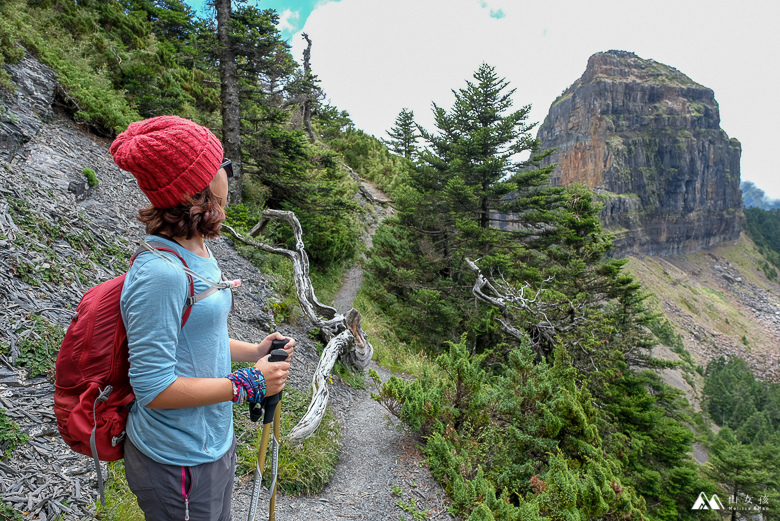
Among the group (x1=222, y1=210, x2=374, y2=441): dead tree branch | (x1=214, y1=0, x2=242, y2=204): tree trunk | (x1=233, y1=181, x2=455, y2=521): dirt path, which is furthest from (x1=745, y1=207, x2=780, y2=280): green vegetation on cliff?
(x1=233, y1=181, x2=455, y2=521): dirt path

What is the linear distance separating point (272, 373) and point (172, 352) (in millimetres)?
437

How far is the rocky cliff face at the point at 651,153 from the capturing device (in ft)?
396

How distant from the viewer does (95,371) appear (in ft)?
4.29

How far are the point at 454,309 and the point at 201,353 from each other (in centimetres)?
1165

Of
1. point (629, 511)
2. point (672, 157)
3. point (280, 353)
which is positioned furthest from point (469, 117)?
point (672, 157)

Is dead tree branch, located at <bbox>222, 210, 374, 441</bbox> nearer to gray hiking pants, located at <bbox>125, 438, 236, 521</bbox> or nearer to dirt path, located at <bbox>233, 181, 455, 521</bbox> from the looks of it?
dirt path, located at <bbox>233, 181, 455, 521</bbox>

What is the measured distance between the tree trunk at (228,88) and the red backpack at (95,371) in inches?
344

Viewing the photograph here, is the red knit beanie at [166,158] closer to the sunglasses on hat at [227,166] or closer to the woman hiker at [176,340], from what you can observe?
the woman hiker at [176,340]

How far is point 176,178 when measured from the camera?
1373 mm

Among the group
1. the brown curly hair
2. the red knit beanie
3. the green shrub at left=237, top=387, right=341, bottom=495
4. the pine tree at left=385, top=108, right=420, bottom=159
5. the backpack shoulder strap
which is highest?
the pine tree at left=385, top=108, right=420, bottom=159

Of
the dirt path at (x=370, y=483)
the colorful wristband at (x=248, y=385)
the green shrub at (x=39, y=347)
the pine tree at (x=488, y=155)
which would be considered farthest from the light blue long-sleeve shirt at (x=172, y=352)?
the pine tree at (x=488, y=155)

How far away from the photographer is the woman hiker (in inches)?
48.4

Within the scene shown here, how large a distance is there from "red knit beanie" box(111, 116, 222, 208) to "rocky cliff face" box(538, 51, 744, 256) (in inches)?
5145

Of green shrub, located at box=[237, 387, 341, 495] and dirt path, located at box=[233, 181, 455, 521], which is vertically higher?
green shrub, located at box=[237, 387, 341, 495]
